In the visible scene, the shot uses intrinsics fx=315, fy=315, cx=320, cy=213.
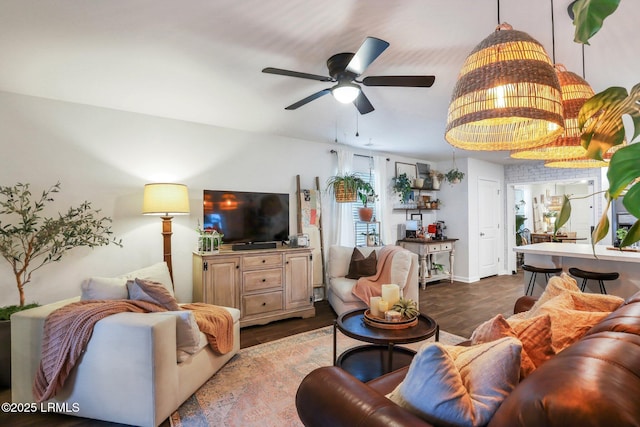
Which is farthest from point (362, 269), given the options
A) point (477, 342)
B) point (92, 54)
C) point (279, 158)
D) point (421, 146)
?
point (92, 54)

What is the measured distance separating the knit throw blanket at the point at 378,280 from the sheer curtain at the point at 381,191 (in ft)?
4.69

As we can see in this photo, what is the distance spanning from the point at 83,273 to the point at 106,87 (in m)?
1.89

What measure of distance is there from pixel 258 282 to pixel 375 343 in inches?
78.3

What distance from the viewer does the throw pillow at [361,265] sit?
4.11m

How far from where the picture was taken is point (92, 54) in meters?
2.32

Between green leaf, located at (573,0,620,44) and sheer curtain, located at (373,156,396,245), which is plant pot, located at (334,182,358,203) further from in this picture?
green leaf, located at (573,0,620,44)

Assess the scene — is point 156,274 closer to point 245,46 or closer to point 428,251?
point 245,46

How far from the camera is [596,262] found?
339 centimetres

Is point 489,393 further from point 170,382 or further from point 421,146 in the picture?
point 421,146

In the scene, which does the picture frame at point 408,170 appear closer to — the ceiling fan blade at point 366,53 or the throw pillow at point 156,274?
the ceiling fan blade at point 366,53

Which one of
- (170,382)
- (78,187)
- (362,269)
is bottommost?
(170,382)

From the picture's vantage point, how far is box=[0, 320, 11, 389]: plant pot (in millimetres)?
2438

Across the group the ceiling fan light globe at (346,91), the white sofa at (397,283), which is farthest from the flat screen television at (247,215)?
the ceiling fan light globe at (346,91)

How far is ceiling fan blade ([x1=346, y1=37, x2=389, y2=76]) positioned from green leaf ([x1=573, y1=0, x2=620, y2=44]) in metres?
1.30
